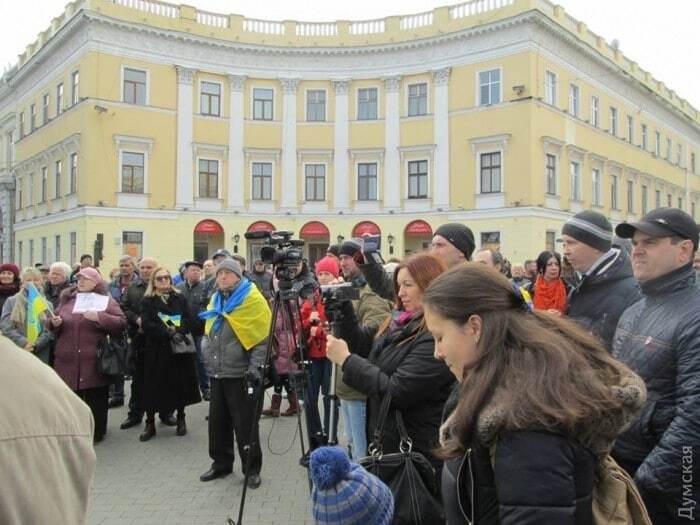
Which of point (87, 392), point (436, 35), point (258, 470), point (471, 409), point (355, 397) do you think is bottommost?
point (258, 470)

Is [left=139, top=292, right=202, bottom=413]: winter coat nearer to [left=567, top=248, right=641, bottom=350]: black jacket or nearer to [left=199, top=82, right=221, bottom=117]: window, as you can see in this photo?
[left=567, top=248, right=641, bottom=350]: black jacket

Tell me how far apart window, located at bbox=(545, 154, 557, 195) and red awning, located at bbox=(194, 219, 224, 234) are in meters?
16.2

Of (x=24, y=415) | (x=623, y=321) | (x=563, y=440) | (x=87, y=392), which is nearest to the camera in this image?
(x=24, y=415)

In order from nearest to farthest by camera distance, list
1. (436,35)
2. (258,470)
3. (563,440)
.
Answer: (563,440) < (258,470) < (436,35)

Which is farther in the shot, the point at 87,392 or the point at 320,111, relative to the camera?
the point at 320,111

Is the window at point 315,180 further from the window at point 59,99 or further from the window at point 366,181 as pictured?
the window at point 59,99

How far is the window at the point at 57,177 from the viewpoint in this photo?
31.6m

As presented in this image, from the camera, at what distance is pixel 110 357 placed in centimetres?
671

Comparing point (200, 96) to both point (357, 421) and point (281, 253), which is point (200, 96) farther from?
point (357, 421)

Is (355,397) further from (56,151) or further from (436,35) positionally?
(56,151)

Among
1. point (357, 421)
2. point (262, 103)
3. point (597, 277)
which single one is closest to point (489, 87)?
point (262, 103)

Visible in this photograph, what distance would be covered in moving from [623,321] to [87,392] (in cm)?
583

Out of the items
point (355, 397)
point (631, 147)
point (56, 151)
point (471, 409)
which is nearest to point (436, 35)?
point (631, 147)

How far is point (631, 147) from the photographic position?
121ft
